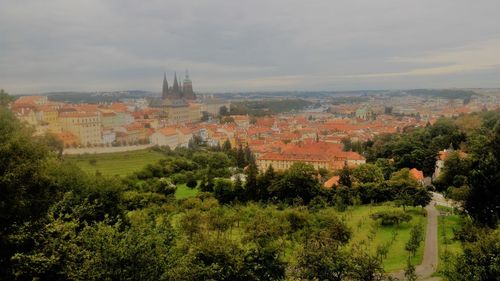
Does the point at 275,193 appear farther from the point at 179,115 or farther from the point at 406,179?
the point at 179,115

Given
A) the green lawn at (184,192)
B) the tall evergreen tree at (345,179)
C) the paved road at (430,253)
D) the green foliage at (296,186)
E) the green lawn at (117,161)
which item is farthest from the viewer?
the green lawn at (117,161)

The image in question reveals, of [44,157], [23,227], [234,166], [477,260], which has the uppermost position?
[44,157]

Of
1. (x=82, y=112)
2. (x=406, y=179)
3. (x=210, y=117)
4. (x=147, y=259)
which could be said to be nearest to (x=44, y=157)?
(x=147, y=259)

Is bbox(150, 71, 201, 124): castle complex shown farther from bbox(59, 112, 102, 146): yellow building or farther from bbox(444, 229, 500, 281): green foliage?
bbox(444, 229, 500, 281): green foliage

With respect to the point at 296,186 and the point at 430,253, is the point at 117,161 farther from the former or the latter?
the point at 430,253

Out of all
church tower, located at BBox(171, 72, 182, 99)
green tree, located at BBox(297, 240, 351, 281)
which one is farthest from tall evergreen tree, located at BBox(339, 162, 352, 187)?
church tower, located at BBox(171, 72, 182, 99)

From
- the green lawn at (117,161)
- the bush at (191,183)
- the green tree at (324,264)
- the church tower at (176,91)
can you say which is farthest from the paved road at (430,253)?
the church tower at (176,91)

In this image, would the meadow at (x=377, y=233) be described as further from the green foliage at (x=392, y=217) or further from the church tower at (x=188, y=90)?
the church tower at (x=188, y=90)
